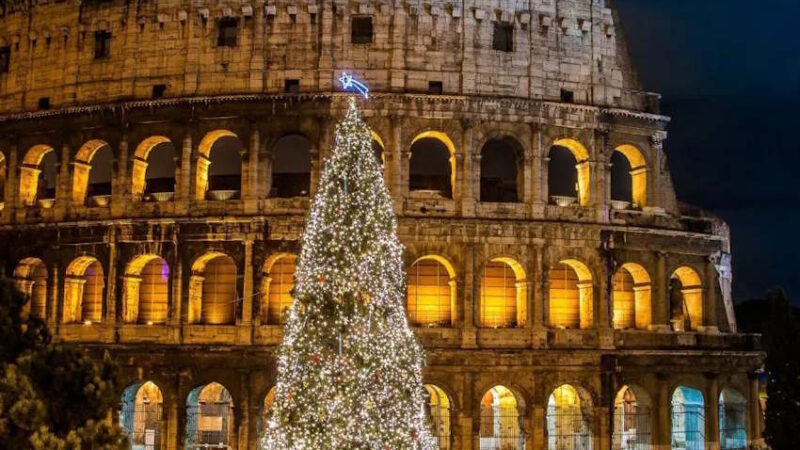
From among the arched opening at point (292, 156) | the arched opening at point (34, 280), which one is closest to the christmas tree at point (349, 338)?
the arched opening at point (292, 156)

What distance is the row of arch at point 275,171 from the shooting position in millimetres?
26891

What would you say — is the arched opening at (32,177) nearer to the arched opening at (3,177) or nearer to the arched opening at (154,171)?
the arched opening at (3,177)

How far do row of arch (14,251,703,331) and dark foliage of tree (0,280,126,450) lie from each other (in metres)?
13.9

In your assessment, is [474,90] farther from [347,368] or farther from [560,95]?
[347,368]

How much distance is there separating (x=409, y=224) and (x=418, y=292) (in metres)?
2.07

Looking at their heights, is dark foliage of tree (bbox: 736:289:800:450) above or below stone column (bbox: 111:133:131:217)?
below

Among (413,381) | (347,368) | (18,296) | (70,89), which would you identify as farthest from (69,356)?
(70,89)

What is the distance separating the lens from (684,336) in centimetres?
2700

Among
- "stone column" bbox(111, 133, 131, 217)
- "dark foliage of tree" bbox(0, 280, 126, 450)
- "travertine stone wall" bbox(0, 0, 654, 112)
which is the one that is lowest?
"dark foliage of tree" bbox(0, 280, 126, 450)

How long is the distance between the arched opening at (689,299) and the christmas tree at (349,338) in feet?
46.1

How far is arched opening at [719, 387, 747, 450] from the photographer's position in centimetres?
2794

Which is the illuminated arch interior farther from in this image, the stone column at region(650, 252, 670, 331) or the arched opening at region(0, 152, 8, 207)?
Result: the arched opening at region(0, 152, 8, 207)

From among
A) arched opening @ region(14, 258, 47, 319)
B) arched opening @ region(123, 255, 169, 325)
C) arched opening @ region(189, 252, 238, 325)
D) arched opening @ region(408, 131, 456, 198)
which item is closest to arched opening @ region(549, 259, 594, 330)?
arched opening @ region(408, 131, 456, 198)

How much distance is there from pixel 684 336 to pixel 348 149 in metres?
14.4
